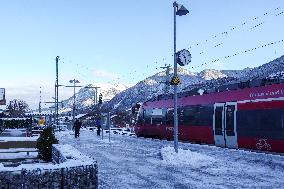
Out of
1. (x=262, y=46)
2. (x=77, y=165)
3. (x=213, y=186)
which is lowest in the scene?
(x=213, y=186)

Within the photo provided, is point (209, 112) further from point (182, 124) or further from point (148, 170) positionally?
point (148, 170)

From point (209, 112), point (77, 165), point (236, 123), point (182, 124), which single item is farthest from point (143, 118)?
point (77, 165)

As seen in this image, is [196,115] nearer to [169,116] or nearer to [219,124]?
[219,124]

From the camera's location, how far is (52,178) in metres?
7.78

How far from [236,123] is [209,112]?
354cm

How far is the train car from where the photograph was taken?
1891 centimetres

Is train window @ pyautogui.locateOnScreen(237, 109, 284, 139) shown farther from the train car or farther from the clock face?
the clock face

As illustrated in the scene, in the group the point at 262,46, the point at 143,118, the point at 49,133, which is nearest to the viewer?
the point at 49,133

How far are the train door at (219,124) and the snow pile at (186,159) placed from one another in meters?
5.22

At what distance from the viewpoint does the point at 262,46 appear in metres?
20.2

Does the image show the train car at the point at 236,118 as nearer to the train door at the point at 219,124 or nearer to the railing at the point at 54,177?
the train door at the point at 219,124

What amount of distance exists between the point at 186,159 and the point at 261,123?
4592 millimetres

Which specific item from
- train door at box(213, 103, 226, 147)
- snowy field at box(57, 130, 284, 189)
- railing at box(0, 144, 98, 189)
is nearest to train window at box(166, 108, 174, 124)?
train door at box(213, 103, 226, 147)

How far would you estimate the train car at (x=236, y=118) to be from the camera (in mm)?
18906
